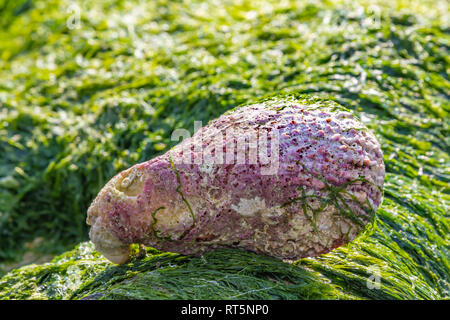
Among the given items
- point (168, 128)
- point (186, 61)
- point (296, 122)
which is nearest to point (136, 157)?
point (168, 128)

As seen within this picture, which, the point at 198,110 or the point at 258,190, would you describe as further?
the point at 198,110

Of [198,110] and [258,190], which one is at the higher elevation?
[198,110]

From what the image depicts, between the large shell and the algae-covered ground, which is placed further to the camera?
the algae-covered ground

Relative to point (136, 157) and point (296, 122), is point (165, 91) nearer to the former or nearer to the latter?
point (136, 157)

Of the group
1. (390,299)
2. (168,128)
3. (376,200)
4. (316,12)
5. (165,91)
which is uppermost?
(316,12)

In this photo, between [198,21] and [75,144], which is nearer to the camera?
[75,144]
